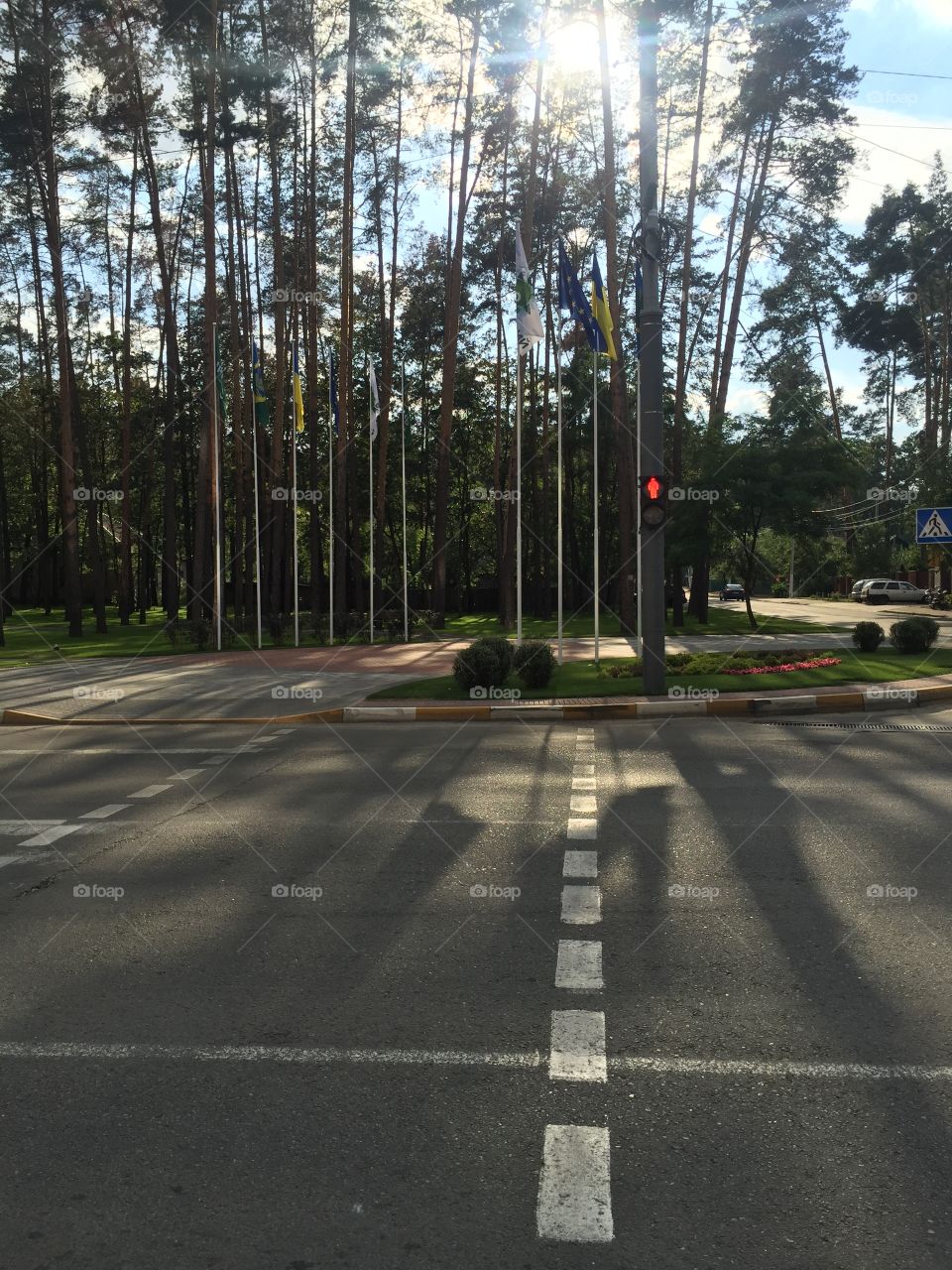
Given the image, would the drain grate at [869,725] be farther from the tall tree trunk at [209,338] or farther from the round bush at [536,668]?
the tall tree trunk at [209,338]

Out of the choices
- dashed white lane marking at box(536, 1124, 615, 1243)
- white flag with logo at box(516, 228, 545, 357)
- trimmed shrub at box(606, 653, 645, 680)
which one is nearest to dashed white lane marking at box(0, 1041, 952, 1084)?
dashed white lane marking at box(536, 1124, 615, 1243)

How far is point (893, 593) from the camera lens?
2501 inches

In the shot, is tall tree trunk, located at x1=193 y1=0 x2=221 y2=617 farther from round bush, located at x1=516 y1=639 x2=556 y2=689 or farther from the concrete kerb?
the concrete kerb

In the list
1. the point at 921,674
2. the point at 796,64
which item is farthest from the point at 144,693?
the point at 796,64

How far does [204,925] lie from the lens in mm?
5852

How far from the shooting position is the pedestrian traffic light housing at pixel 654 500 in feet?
50.5

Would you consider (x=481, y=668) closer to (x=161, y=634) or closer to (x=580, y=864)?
(x=580, y=864)

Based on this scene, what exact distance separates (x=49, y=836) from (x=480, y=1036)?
192 inches

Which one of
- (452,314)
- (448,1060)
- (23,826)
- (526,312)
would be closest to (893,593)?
(452,314)

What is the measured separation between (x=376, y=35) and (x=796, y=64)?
12.3 metres

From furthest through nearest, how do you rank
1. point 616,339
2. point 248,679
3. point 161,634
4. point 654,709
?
point 161,634, point 616,339, point 248,679, point 654,709

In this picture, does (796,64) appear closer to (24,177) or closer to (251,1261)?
(24,177)

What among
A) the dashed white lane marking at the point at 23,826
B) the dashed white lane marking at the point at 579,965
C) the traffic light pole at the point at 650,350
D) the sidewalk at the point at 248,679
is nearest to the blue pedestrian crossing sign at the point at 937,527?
the sidewalk at the point at 248,679

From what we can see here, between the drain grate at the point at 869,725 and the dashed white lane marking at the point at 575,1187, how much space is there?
10.8 m
